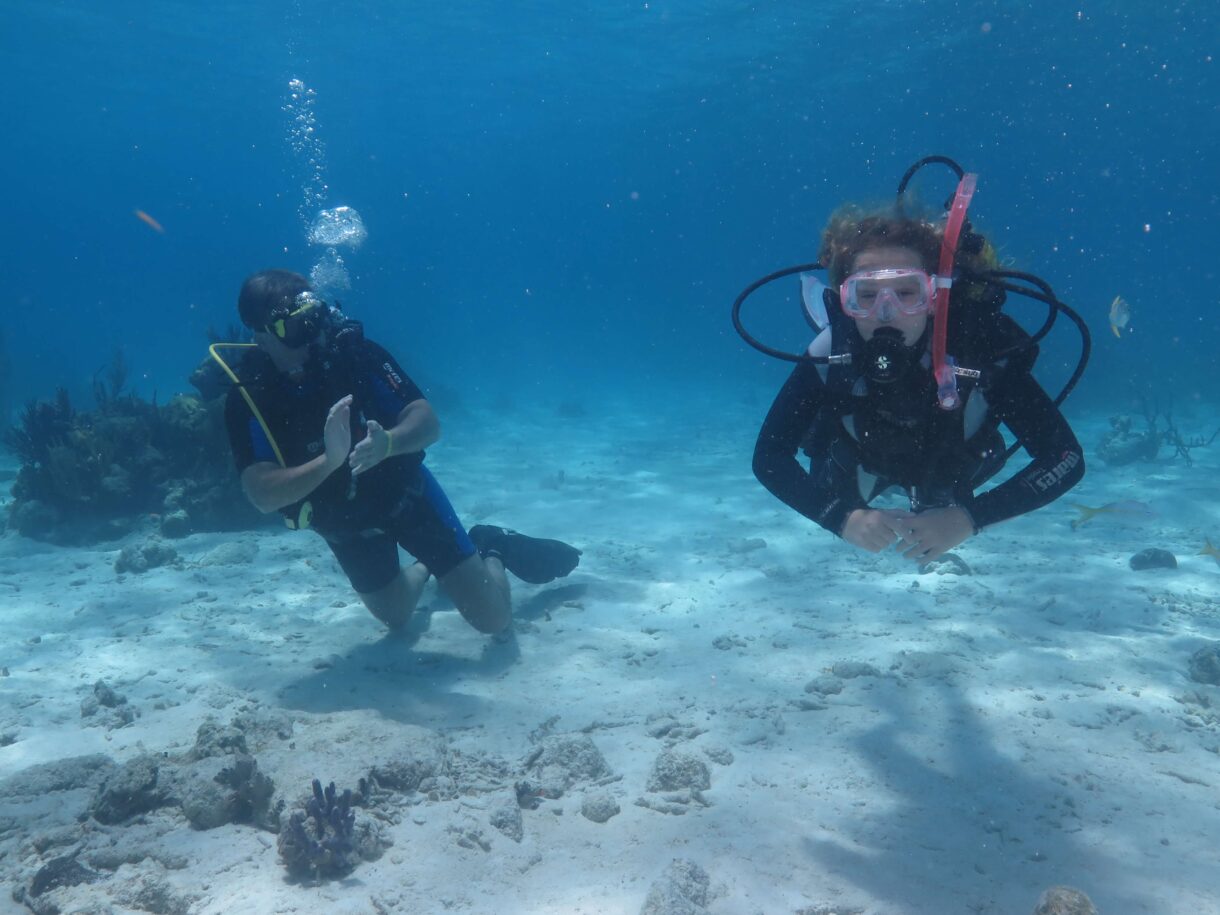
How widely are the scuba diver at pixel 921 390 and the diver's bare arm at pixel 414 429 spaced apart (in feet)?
8.31

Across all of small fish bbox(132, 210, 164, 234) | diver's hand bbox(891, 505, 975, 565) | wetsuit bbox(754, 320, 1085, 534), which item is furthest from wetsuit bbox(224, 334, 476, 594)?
small fish bbox(132, 210, 164, 234)

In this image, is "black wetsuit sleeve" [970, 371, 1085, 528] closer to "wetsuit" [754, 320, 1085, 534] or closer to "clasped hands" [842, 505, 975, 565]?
"wetsuit" [754, 320, 1085, 534]

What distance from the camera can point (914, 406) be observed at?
11.2 feet

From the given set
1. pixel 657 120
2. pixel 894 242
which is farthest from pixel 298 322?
pixel 657 120

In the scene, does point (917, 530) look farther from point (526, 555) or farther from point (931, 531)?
point (526, 555)

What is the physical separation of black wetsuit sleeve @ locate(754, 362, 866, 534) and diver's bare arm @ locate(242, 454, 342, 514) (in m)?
2.62

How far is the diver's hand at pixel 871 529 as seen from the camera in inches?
125

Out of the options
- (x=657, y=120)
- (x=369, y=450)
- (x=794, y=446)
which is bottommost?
(x=794, y=446)

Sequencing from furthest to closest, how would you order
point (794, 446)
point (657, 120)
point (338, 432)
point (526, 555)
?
point (657, 120) < point (526, 555) < point (338, 432) < point (794, 446)

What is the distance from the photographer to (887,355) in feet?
10.8

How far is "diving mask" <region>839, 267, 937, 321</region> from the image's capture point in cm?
326

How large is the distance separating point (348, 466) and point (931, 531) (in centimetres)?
392

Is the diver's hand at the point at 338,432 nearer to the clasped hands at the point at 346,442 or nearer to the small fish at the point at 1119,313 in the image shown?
Result: the clasped hands at the point at 346,442

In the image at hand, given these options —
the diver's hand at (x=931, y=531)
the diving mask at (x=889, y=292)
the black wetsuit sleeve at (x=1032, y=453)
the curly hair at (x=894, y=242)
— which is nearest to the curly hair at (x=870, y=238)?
the curly hair at (x=894, y=242)
